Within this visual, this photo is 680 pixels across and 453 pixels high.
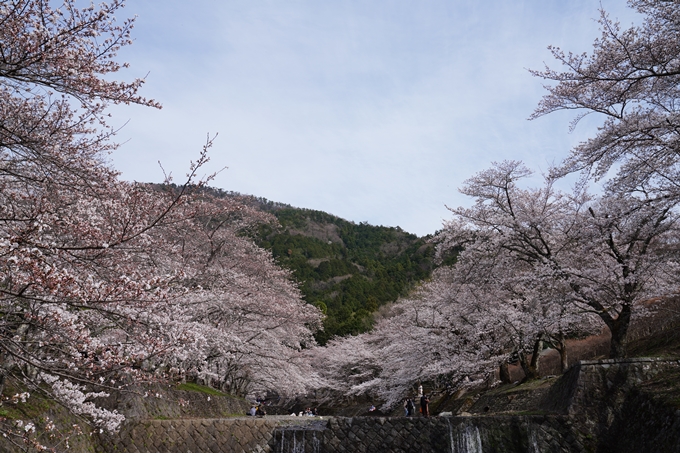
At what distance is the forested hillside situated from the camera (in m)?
45.5

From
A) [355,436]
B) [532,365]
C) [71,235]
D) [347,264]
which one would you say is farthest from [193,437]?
[347,264]

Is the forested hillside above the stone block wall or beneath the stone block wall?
above

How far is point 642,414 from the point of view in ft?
28.5

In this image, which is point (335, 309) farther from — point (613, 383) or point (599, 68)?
point (599, 68)

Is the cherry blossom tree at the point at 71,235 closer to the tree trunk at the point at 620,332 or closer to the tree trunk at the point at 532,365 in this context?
the tree trunk at the point at 620,332

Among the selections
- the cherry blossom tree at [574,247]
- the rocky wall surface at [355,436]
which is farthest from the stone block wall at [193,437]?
the cherry blossom tree at [574,247]

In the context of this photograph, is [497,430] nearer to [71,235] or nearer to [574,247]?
[574,247]

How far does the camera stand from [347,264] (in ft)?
213

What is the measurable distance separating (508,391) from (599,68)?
34.2 ft

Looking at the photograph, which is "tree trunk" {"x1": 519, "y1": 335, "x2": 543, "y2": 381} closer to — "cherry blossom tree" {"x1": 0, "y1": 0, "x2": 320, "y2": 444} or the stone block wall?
the stone block wall

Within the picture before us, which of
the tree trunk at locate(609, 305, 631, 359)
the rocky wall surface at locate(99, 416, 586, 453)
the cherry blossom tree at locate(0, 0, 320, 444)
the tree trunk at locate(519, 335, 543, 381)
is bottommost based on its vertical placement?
the rocky wall surface at locate(99, 416, 586, 453)

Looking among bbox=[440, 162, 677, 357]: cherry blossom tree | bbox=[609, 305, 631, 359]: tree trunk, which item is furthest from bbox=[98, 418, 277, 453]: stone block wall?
bbox=[609, 305, 631, 359]: tree trunk

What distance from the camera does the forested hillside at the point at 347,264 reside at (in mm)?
45500

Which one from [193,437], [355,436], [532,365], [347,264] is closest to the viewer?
[193,437]
